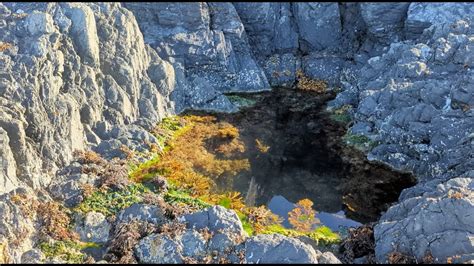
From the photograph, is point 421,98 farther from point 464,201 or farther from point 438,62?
point 464,201

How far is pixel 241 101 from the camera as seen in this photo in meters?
51.5

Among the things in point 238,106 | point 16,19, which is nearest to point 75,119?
point 16,19

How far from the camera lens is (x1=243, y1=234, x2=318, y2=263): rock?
21.8m

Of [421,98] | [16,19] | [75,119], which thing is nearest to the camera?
[75,119]

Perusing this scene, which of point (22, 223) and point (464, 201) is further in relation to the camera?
point (22, 223)

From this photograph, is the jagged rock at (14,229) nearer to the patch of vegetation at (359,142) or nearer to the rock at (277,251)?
the rock at (277,251)

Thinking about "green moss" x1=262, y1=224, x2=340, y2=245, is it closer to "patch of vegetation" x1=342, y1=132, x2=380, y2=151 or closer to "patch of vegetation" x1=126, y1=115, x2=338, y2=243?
"patch of vegetation" x1=126, y1=115, x2=338, y2=243

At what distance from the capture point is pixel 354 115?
46375mm

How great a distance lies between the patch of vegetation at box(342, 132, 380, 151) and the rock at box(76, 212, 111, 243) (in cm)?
2362

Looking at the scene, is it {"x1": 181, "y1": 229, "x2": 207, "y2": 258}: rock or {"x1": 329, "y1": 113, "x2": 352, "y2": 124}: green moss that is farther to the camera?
{"x1": 329, "y1": 113, "x2": 352, "y2": 124}: green moss

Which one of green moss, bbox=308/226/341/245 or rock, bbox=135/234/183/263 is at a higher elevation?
rock, bbox=135/234/183/263

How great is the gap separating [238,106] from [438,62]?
2014 centimetres

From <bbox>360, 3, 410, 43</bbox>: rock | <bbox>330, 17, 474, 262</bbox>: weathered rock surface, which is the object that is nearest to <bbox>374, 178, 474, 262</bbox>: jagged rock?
<bbox>330, 17, 474, 262</bbox>: weathered rock surface

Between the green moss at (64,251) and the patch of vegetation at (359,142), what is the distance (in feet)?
84.3
